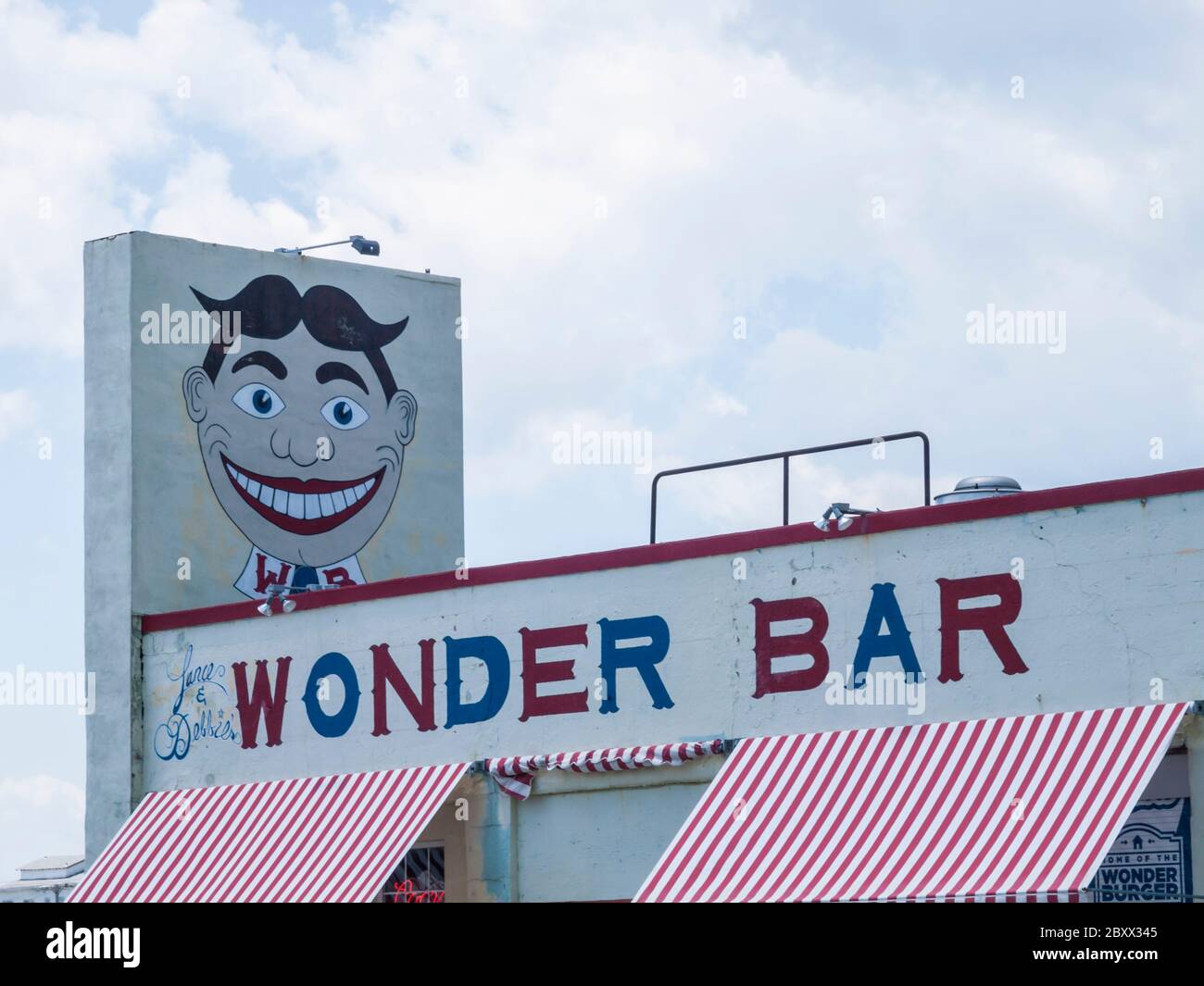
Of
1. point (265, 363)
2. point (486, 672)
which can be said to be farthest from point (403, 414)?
point (486, 672)

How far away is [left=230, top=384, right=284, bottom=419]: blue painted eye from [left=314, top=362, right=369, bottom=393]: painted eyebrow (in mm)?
679

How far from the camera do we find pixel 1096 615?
14.5m

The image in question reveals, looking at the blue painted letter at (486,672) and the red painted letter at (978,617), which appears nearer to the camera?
the red painted letter at (978,617)

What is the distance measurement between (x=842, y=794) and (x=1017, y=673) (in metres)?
1.63

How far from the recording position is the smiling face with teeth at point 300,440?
A: 22703 millimetres

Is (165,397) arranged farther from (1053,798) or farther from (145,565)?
(1053,798)

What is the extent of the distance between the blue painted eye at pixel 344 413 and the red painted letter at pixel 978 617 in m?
10.3

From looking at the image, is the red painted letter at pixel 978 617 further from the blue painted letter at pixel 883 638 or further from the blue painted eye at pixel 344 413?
the blue painted eye at pixel 344 413

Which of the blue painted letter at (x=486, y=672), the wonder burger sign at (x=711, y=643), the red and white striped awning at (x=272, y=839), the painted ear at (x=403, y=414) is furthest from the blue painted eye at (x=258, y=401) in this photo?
the blue painted letter at (x=486, y=672)

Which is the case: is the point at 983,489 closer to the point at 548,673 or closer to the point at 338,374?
the point at 548,673

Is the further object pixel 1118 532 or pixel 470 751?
pixel 470 751

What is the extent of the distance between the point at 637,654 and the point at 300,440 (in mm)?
7641

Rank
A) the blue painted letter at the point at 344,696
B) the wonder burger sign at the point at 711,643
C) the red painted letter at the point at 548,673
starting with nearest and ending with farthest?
1. the wonder burger sign at the point at 711,643
2. the red painted letter at the point at 548,673
3. the blue painted letter at the point at 344,696
